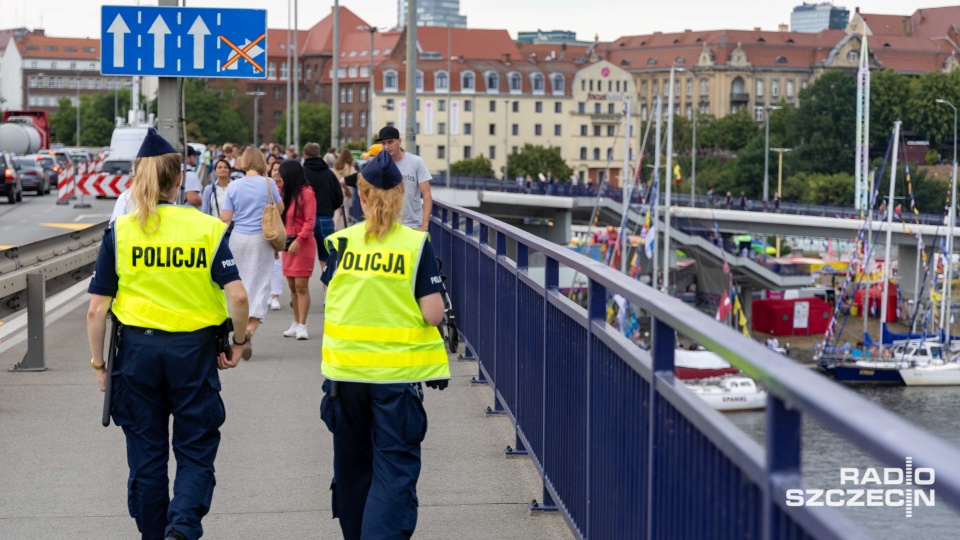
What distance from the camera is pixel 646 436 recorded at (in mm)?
3904

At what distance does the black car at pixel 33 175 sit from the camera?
179 feet

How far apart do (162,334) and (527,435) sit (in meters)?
2.22

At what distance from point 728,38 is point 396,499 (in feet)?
599

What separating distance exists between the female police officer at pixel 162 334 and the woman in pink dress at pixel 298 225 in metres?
7.27

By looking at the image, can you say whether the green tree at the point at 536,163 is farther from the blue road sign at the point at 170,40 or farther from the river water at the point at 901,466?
the blue road sign at the point at 170,40

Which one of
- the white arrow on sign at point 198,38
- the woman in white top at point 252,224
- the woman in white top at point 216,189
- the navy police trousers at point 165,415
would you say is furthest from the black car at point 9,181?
the navy police trousers at point 165,415

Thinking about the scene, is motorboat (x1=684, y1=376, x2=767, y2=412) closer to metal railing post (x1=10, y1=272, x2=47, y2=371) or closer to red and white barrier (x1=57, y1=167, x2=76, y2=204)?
metal railing post (x1=10, y1=272, x2=47, y2=371)

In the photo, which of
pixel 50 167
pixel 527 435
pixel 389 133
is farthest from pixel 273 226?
pixel 50 167

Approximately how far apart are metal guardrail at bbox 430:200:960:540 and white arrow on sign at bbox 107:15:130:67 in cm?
622

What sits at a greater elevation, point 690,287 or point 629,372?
point 629,372

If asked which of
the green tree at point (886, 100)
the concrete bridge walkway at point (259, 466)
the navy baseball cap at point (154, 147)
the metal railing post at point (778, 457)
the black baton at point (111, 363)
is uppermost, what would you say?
the green tree at point (886, 100)

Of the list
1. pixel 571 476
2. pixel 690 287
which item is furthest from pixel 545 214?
pixel 571 476

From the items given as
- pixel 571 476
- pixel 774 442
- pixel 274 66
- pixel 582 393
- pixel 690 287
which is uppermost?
pixel 274 66

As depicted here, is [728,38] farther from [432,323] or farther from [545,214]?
[432,323]
